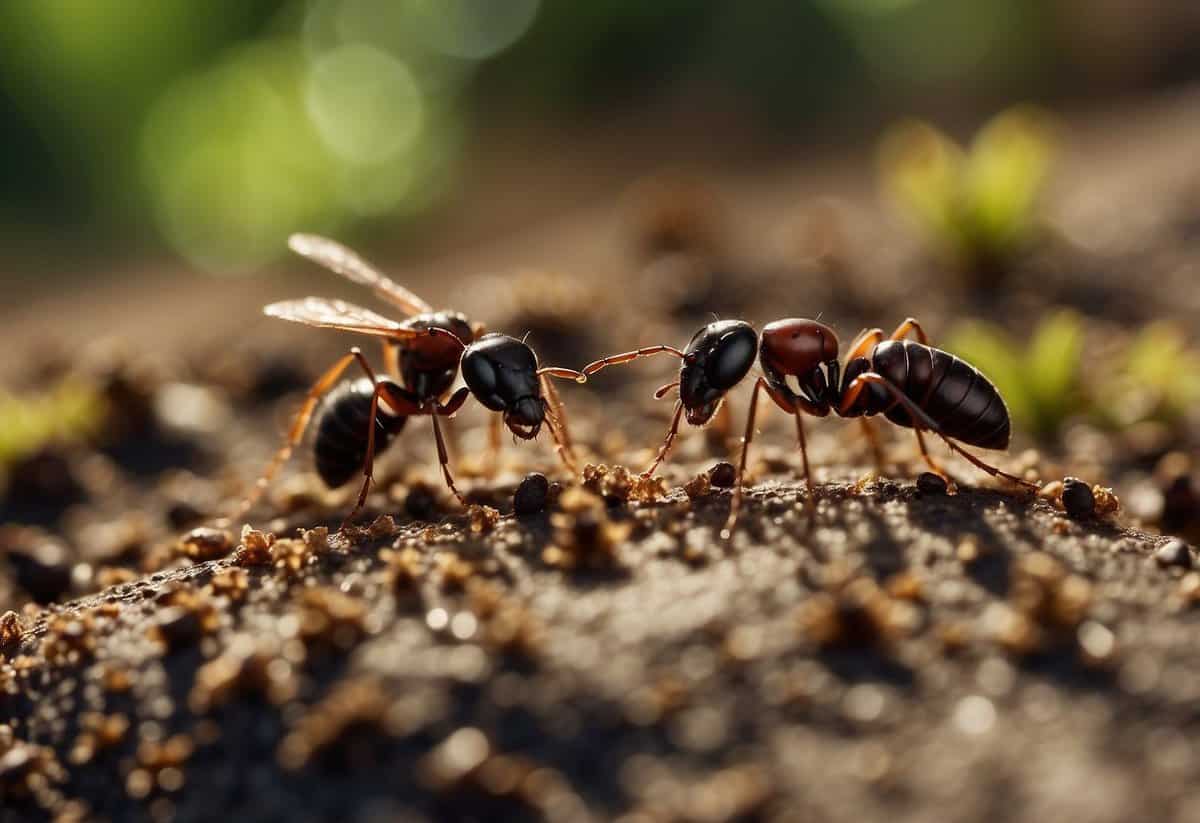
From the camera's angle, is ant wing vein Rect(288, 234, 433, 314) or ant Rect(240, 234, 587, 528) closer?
ant Rect(240, 234, 587, 528)

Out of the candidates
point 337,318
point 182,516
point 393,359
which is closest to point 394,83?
point 182,516

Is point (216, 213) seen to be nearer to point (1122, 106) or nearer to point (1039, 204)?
point (1039, 204)

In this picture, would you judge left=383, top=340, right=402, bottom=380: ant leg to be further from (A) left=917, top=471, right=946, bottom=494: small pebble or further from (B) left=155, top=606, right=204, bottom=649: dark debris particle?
(A) left=917, top=471, right=946, bottom=494: small pebble

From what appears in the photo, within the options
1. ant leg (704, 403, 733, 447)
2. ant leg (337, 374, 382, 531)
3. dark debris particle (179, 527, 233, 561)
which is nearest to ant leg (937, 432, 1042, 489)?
ant leg (704, 403, 733, 447)

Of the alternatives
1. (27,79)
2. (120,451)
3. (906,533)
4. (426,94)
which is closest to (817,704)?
(906,533)

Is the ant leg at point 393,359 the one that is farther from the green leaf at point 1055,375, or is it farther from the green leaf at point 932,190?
the green leaf at point 932,190

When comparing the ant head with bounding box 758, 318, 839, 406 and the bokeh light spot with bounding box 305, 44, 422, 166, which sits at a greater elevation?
the bokeh light spot with bounding box 305, 44, 422, 166

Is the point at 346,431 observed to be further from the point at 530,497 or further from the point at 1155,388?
the point at 1155,388
